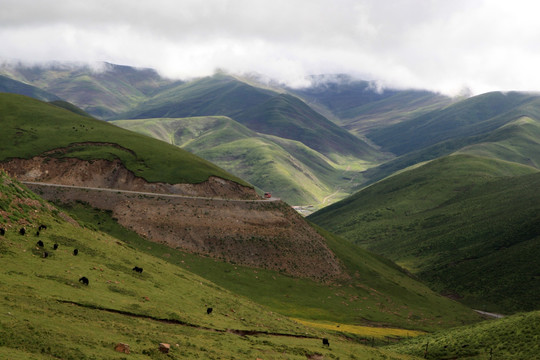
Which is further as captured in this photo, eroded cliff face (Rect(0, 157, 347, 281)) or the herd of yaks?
eroded cliff face (Rect(0, 157, 347, 281))

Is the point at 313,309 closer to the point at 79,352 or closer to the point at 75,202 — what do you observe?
the point at 75,202

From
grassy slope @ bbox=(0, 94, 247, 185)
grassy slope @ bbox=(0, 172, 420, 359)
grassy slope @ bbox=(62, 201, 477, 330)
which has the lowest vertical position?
grassy slope @ bbox=(62, 201, 477, 330)

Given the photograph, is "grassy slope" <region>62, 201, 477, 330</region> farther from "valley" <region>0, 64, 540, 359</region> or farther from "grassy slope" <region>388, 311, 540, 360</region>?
"grassy slope" <region>388, 311, 540, 360</region>

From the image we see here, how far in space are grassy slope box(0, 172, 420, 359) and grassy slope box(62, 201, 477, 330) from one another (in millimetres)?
25841

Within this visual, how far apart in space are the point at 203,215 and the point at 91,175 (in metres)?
33.3

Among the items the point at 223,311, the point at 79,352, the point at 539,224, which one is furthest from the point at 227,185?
the point at 539,224

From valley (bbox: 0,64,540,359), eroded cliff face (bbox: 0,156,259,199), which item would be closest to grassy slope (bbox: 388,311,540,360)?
valley (bbox: 0,64,540,359)

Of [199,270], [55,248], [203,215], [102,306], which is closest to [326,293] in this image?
[199,270]

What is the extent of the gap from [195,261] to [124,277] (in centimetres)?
4599

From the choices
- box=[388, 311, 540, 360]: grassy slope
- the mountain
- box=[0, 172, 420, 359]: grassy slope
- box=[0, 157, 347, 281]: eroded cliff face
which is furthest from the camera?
box=[0, 157, 347, 281]: eroded cliff face

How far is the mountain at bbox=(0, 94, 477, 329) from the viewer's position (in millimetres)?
99938

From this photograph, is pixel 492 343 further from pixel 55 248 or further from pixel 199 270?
pixel 55 248

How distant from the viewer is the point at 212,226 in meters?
109

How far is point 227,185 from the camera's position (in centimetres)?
12850
